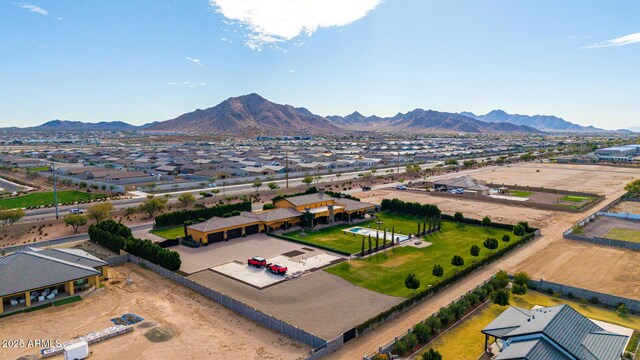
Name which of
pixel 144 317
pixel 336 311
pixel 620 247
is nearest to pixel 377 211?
pixel 620 247

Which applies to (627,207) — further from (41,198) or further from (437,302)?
(41,198)

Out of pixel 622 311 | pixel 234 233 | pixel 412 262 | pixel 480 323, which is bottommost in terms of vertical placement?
pixel 480 323

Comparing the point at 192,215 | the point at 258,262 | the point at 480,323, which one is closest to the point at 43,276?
the point at 258,262

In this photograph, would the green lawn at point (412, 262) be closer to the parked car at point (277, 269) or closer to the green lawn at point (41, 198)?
the parked car at point (277, 269)

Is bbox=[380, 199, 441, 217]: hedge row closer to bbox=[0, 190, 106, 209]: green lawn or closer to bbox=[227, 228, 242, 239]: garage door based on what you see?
bbox=[227, 228, 242, 239]: garage door

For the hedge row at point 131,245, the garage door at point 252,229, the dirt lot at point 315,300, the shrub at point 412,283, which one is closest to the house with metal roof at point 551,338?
the shrub at point 412,283

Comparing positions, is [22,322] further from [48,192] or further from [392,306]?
[48,192]

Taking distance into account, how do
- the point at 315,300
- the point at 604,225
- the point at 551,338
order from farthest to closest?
the point at 604,225, the point at 315,300, the point at 551,338
